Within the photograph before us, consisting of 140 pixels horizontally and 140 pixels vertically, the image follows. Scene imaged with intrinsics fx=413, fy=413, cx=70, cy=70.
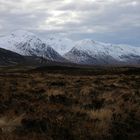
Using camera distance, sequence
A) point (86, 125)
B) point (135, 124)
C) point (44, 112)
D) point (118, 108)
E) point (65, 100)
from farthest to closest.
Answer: point (65, 100) < point (118, 108) < point (44, 112) < point (135, 124) < point (86, 125)

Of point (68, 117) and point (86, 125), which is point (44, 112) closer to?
point (68, 117)

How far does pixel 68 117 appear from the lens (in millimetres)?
12211

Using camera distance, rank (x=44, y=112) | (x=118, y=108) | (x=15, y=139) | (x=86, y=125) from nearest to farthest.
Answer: (x=15, y=139) → (x=86, y=125) → (x=44, y=112) → (x=118, y=108)

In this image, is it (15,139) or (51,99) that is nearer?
(15,139)

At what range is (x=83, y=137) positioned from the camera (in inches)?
395

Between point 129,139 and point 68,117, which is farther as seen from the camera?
point 68,117

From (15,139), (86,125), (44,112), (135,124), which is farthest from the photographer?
(44,112)

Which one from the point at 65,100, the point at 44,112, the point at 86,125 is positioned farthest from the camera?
the point at 65,100

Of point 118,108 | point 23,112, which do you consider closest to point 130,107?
point 118,108

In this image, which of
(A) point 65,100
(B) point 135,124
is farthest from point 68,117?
(A) point 65,100

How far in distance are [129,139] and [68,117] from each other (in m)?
2.45

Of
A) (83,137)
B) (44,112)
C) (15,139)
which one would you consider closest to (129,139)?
(83,137)

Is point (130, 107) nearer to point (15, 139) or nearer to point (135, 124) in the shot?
point (135, 124)

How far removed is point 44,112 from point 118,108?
2832 mm
